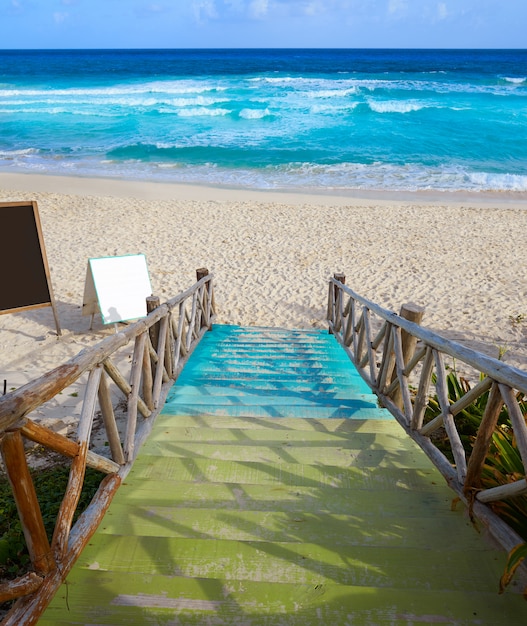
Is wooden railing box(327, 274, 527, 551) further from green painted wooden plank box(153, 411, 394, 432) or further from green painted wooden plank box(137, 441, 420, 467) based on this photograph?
green painted wooden plank box(137, 441, 420, 467)

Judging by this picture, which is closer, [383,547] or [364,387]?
[383,547]

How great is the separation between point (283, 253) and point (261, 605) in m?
10.6

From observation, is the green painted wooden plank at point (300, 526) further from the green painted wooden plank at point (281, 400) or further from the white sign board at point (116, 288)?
the white sign board at point (116, 288)

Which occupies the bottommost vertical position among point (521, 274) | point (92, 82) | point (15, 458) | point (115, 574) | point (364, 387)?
point (521, 274)

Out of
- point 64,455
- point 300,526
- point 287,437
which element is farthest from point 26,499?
point 287,437

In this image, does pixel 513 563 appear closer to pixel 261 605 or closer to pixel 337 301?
pixel 261 605

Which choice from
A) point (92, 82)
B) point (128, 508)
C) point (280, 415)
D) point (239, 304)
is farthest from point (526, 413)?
point (92, 82)

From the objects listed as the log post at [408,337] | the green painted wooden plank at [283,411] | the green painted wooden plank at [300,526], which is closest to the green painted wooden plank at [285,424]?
the green painted wooden plank at [283,411]

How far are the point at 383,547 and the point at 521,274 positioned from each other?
10.2 meters

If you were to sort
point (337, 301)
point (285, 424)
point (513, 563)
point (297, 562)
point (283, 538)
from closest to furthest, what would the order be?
point (513, 563) < point (297, 562) < point (283, 538) < point (285, 424) < point (337, 301)

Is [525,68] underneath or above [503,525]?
above

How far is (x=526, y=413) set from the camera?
3.51m

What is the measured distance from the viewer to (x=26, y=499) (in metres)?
1.81

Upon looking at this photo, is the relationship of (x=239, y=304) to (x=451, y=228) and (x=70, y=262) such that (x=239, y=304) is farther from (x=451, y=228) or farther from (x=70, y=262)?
(x=451, y=228)
